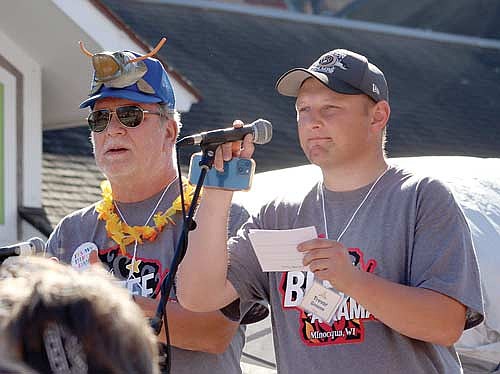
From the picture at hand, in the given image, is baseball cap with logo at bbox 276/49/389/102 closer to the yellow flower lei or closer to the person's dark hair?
the yellow flower lei

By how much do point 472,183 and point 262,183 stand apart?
112cm

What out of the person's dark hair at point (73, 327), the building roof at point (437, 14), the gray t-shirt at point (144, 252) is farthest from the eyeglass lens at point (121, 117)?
the building roof at point (437, 14)

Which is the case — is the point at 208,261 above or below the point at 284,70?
below

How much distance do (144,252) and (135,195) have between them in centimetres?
26

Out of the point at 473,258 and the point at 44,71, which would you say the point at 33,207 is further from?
the point at 473,258

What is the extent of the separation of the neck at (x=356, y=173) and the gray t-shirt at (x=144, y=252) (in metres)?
0.49

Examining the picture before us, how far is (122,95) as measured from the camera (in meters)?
3.86

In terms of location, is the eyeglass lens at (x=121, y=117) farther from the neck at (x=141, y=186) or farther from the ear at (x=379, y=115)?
the ear at (x=379, y=115)

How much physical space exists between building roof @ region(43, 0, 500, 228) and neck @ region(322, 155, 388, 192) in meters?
6.09

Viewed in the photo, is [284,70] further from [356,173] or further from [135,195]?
[356,173]

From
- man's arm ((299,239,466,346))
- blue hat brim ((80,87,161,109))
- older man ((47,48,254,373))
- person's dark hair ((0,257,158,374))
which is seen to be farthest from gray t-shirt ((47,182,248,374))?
person's dark hair ((0,257,158,374))

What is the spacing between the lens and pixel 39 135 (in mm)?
7246

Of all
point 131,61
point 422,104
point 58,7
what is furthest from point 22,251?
point 422,104

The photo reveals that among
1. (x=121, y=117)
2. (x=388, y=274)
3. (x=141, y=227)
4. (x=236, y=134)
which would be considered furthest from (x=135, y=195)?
(x=388, y=274)
